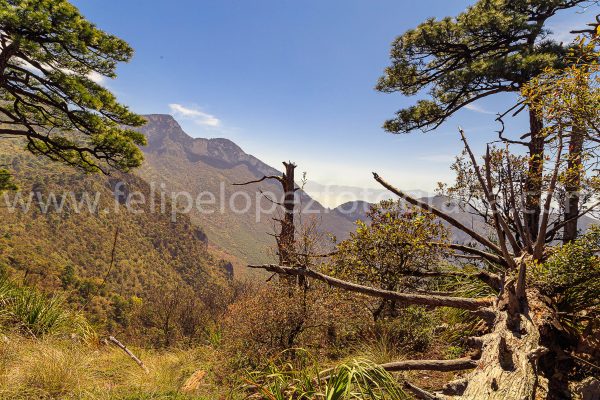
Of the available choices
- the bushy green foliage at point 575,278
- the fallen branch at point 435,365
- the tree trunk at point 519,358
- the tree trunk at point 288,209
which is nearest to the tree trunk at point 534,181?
the bushy green foliage at point 575,278

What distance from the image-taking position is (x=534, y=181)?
5.52 meters

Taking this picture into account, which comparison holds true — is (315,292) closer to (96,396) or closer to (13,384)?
(96,396)

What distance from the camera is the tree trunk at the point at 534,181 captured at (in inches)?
205

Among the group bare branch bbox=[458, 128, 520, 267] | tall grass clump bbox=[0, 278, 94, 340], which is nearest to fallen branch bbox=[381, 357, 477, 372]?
bare branch bbox=[458, 128, 520, 267]

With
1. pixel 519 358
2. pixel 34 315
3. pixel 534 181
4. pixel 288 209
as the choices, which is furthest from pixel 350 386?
pixel 34 315

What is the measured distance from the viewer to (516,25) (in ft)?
26.7

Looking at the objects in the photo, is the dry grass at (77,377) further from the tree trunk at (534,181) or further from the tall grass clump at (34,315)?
the tree trunk at (534,181)

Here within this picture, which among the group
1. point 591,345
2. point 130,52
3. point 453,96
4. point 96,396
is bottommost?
point 96,396

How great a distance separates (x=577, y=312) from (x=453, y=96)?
7392mm

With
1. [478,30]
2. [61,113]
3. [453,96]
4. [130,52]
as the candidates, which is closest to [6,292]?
[61,113]

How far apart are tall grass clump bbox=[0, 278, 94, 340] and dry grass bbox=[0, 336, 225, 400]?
26.1 inches

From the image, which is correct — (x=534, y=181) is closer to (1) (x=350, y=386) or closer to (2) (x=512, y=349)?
(2) (x=512, y=349)

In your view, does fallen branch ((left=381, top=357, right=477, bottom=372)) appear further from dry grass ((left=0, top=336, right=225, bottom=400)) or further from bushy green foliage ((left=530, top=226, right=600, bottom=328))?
dry grass ((left=0, top=336, right=225, bottom=400))

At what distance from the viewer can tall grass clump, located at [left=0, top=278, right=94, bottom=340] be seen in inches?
268
